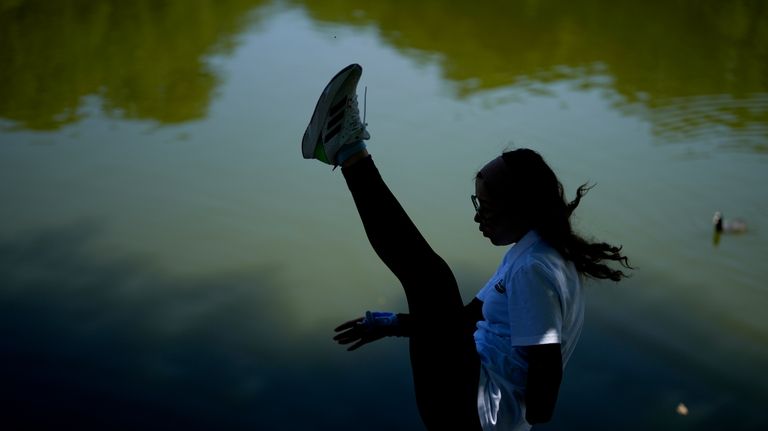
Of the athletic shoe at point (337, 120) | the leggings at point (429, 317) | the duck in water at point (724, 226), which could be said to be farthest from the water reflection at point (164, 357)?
the duck in water at point (724, 226)

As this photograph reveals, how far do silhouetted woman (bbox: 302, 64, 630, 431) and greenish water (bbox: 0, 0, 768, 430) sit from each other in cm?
92

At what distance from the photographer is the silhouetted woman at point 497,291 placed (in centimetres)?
162

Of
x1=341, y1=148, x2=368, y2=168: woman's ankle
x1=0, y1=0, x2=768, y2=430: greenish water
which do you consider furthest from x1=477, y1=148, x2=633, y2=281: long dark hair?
x1=0, y1=0, x2=768, y2=430: greenish water

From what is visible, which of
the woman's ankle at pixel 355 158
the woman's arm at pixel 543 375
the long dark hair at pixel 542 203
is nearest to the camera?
the woman's arm at pixel 543 375

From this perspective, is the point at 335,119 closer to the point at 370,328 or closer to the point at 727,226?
the point at 370,328

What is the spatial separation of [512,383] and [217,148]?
3.08m

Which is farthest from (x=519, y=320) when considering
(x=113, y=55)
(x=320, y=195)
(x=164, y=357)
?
(x=113, y=55)

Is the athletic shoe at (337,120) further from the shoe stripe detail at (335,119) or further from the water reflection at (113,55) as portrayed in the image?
the water reflection at (113,55)

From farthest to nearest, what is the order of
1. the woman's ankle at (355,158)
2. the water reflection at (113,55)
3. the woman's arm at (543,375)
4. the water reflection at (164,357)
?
1. the water reflection at (113,55)
2. the water reflection at (164,357)
3. the woman's ankle at (355,158)
4. the woman's arm at (543,375)

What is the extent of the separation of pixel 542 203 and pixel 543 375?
13.7 inches

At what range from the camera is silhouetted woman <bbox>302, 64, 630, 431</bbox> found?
1625mm

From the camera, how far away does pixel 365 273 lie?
137 inches

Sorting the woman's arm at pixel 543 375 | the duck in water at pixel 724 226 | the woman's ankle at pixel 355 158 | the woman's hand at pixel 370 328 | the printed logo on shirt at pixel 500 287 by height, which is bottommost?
the woman's arm at pixel 543 375

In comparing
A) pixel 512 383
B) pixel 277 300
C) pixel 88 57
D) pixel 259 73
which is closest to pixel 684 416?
pixel 512 383
